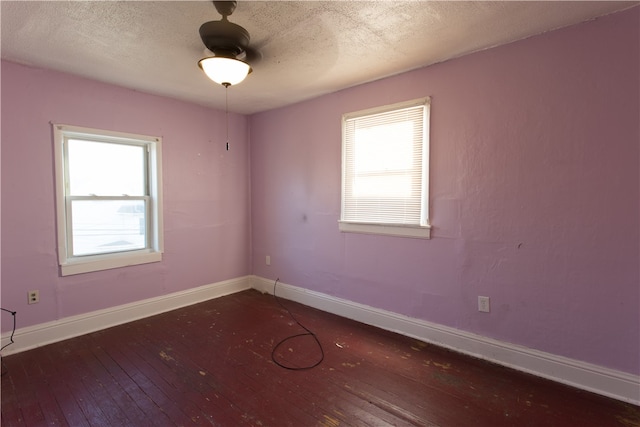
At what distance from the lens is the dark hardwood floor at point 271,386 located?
1.87 m

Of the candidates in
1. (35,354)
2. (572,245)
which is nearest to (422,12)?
(572,245)

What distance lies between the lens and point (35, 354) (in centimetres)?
261

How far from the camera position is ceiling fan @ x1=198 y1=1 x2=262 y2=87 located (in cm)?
185

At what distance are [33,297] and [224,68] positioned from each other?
259 cm

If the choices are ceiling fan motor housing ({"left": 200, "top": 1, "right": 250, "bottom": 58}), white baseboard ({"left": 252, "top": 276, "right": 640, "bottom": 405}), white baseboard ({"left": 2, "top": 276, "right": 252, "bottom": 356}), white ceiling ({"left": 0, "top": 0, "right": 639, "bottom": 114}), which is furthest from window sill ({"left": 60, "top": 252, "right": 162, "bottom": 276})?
ceiling fan motor housing ({"left": 200, "top": 1, "right": 250, "bottom": 58})

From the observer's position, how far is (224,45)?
1.98 metres

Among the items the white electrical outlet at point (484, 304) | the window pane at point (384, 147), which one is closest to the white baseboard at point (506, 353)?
the white electrical outlet at point (484, 304)

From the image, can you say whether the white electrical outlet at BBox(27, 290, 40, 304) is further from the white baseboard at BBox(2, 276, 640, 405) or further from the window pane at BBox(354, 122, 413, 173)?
the window pane at BBox(354, 122, 413, 173)

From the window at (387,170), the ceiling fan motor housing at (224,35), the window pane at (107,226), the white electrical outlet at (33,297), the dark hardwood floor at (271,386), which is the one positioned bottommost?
the dark hardwood floor at (271,386)

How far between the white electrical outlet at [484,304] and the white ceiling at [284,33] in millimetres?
1931

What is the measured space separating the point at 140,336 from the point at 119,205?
1.37 metres

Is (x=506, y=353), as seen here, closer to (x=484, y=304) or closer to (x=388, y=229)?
(x=484, y=304)

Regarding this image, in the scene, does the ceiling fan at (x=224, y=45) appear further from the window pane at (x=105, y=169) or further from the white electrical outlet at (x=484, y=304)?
the white electrical outlet at (x=484, y=304)

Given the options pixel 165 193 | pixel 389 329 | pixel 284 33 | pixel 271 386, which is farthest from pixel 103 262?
pixel 389 329
